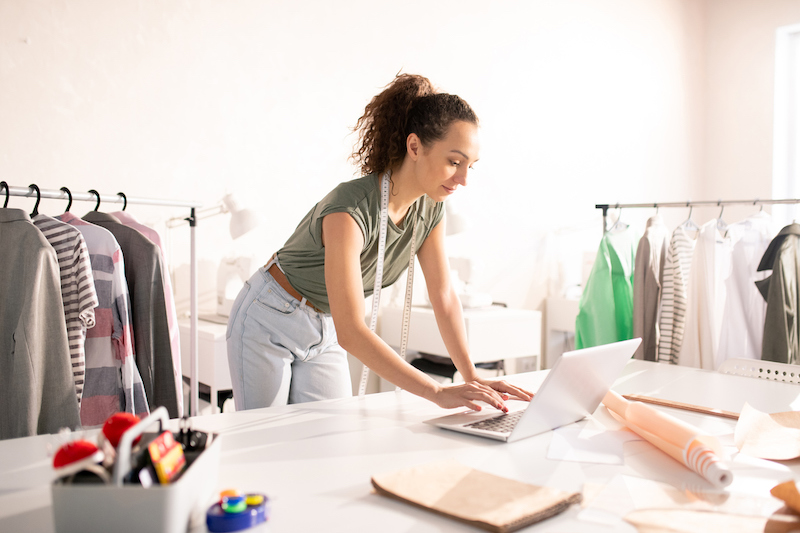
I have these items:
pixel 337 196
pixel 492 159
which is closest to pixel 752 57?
pixel 492 159

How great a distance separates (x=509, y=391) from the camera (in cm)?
124

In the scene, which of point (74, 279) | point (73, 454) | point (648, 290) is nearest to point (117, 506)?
point (73, 454)

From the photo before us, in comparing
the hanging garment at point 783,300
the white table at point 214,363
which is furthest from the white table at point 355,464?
the white table at point 214,363

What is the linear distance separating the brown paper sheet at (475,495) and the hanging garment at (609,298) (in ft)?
6.78

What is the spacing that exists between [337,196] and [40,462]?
717mm

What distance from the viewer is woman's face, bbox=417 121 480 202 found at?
1.42m

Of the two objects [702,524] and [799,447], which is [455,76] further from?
[702,524]

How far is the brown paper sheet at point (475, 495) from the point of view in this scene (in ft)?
2.31

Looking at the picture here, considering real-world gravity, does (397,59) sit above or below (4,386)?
above

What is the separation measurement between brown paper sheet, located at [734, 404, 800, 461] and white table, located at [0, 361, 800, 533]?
0.11 feet

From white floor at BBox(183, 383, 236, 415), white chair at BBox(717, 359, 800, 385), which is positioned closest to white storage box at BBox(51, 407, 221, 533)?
white chair at BBox(717, 359, 800, 385)

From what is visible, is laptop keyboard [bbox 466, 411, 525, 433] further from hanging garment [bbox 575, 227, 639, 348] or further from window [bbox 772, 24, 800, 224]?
window [bbox 772, 24, 800, 224]

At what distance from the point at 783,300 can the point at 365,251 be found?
1.61m

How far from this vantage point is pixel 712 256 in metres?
2.57
